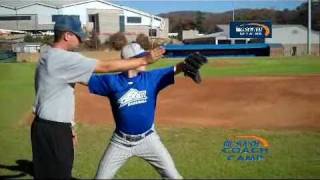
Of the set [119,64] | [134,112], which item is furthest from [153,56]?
[134,112]

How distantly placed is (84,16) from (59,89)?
76.5m

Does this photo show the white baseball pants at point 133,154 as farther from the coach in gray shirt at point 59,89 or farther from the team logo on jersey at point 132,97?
the coach in gray shirt at point 59,89

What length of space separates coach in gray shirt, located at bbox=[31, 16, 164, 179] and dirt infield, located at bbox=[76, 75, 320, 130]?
799 cm

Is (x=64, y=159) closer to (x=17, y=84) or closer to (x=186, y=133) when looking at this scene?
(x=186, y=133)

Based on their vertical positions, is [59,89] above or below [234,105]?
above

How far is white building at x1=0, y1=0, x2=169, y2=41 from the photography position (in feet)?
233

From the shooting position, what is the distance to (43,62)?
409 cm

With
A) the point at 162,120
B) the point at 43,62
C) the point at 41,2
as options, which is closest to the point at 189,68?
the point at 43,62

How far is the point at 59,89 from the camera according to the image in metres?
4.08

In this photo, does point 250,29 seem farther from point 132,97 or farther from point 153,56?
point 153,56

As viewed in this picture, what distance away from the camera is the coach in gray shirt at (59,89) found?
4.02 m

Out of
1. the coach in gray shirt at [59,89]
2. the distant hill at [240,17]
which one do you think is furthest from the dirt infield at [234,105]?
the distant hill at [240,17]

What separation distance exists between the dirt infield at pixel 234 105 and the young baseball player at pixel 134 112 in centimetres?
712

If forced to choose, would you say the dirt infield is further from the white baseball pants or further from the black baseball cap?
Result: the black baseball cap
